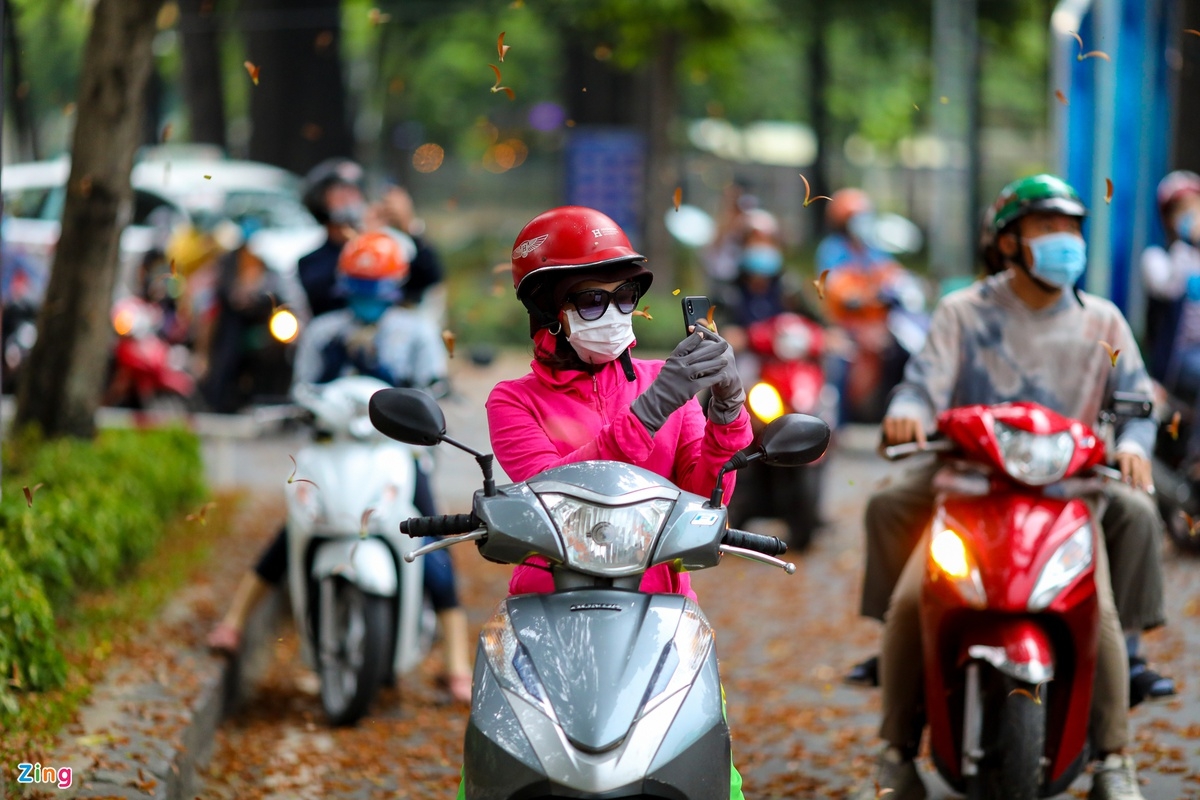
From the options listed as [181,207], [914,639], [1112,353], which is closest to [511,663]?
[914,639]

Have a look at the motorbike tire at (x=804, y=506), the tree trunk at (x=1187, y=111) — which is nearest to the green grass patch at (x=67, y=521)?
the motorbike tire at (x=804, y=506)

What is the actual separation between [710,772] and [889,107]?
3455 centimetres

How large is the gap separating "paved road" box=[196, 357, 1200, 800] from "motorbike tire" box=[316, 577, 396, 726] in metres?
0.13

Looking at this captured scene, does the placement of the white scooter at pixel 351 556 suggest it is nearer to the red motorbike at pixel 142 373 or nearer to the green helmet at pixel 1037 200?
the green helmet at pixel 1037 200

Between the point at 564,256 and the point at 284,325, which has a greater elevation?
the point at 564,256

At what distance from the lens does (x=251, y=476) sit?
43.7 feet

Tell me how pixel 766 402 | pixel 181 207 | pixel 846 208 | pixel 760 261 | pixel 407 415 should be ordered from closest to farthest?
pixel 407 415 < pixel 766 402 < pixel 760 261 < pixel 846 208 < pixel 181 207

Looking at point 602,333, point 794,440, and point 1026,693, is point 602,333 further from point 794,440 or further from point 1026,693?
point 1026,693

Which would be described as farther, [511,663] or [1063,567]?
[1063,567]

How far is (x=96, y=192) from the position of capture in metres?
8.20

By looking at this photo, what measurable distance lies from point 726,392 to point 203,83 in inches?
964

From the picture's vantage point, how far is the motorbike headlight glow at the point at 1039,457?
15.2ft

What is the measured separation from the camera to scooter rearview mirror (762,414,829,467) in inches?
139

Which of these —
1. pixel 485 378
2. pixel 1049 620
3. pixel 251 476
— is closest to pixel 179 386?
pixel 251 476
